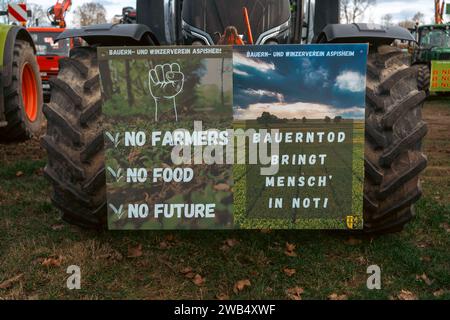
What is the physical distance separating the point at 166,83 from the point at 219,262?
49.9 inches

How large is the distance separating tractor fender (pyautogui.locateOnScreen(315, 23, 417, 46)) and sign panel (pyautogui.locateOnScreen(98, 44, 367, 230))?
529 mm

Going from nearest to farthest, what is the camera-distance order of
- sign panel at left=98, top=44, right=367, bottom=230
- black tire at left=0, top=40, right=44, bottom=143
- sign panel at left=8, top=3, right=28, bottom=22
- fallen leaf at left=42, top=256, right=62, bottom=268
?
sign panel at left=98, top=44, right=367, bottom=230 < fallen leaf at left=42, top=256, right=62, bottom=268 < black tire at left=0, top=40, right=44, bottom=143 < sign panel at left=8, top=3, right=28, bottom=22

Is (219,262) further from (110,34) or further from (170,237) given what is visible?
(110,34)

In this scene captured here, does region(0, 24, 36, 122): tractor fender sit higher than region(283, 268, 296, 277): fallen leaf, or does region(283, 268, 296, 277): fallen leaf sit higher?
region(0, 24, 36, 122): tractor fender

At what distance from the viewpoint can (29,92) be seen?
7.66 meters

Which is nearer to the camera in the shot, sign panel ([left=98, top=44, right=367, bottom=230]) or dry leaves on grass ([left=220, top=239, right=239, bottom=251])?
sign panel ([left=98, top=44, right=367, bottom=230])

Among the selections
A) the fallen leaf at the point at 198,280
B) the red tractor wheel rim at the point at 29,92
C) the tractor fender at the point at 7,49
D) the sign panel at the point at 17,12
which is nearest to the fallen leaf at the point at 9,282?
the fallen leaf at the point at 198,280

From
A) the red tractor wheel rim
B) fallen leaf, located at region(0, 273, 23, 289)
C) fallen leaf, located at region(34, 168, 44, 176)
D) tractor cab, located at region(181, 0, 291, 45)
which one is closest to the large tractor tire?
fallen leaf, located at region(0, 273, 23, 289)

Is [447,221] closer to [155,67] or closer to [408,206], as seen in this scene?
[408,206]

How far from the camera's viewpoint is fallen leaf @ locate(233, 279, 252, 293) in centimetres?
299

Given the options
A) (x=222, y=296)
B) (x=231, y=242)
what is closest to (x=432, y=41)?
(x=231, y=242)

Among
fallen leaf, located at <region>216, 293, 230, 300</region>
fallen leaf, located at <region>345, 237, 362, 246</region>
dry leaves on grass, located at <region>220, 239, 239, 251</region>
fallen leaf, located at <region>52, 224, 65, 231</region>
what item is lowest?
fallen leaf, located at <region>216, 293, 230, 300</region>

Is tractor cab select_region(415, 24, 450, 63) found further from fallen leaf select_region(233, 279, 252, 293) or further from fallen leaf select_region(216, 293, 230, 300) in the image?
fallen leaf select_region(216, 293, 230, 300)
